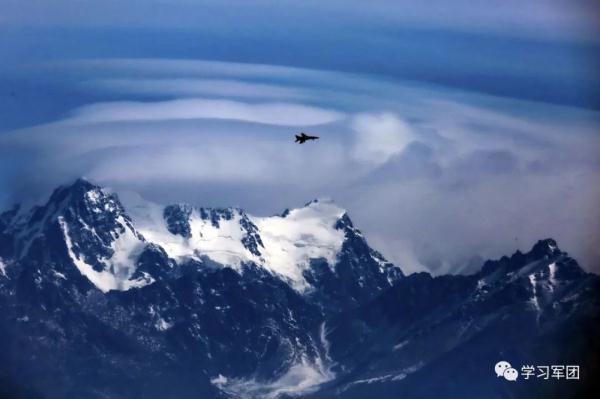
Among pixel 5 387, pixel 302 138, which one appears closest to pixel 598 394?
pixel 302 138

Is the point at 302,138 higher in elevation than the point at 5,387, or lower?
higher

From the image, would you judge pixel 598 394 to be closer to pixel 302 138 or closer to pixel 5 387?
pixel 302 138

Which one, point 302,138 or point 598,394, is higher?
point 302,138

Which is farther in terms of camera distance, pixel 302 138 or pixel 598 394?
pixel 302 138

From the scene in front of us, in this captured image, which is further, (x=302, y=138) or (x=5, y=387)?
(x=302, y=138)
